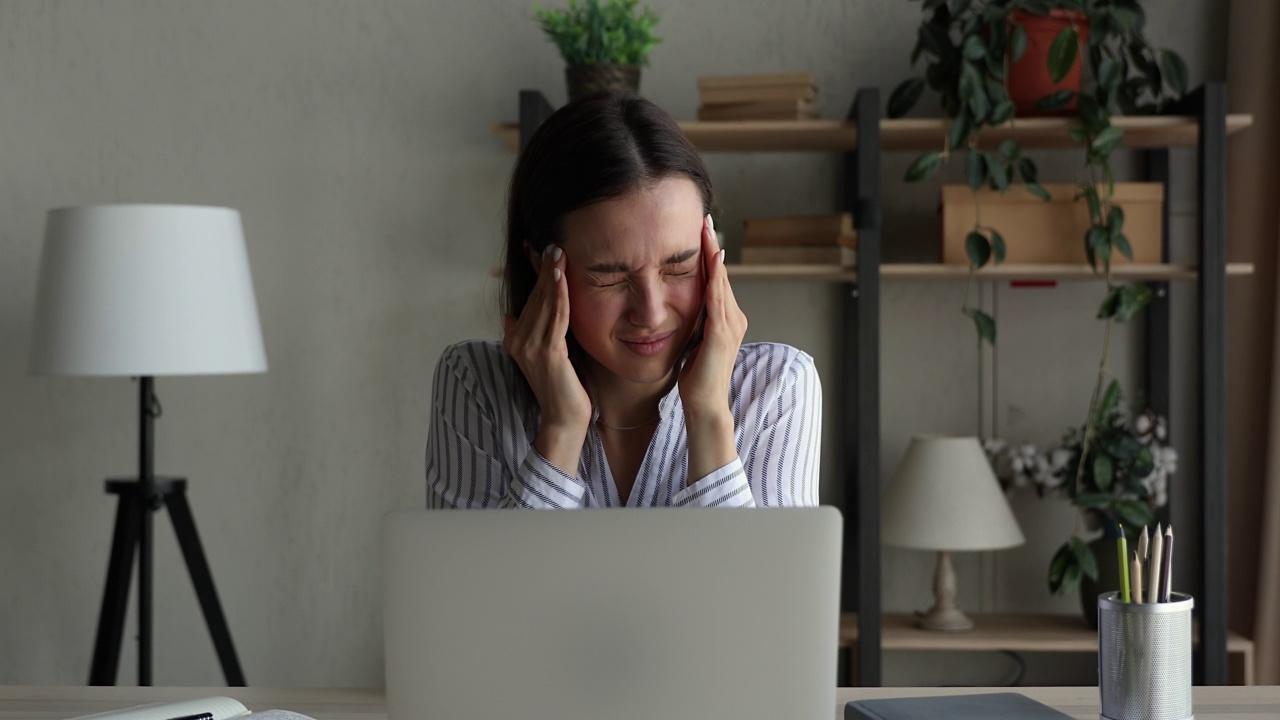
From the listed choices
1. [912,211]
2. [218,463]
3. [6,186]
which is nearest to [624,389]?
[912,211]

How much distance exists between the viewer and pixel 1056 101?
8.13ft

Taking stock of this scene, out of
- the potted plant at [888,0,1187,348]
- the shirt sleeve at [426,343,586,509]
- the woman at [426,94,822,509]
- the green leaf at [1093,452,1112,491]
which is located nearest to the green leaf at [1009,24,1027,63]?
the potted plant at [888,0,1187,348]

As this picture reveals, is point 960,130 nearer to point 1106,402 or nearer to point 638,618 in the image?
point 1106,402

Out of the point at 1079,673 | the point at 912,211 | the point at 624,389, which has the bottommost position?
the point at 1079,673

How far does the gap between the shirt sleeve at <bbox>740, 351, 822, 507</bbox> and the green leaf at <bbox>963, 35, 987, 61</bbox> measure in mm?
1121

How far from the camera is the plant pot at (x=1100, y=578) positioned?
257 centimetres

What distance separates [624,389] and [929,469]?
3.70 feet

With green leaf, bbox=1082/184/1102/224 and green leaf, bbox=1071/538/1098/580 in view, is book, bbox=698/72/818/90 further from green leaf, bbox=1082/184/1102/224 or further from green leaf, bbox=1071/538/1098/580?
green leaf, bbox=1071/538/1098/580

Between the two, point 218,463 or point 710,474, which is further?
point 218,463

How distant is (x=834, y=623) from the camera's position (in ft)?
2.94

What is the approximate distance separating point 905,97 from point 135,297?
1.68m

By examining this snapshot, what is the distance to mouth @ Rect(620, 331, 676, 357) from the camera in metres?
1.51

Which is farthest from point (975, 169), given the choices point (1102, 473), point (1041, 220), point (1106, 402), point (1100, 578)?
point (1100, 578)

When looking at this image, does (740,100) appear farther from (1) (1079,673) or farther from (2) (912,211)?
(1) (1079,673)
